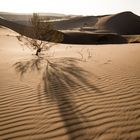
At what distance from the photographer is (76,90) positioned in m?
5.51

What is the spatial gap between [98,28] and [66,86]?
141ft

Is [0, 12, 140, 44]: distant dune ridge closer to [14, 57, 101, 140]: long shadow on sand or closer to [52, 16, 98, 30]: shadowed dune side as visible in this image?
[52, 16, 98, 30]: shadowed dune side

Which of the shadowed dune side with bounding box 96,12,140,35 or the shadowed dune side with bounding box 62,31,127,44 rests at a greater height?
the shadowed dune side with bounding box 96,12,140,35

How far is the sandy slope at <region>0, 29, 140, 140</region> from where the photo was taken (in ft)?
12.0

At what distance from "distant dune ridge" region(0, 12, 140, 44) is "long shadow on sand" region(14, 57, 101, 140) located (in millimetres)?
14998

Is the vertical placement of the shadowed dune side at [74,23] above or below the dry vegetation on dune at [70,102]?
above

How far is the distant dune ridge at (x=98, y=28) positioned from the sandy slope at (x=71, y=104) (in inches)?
652

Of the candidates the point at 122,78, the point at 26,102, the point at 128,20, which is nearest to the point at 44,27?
the point at 122,78

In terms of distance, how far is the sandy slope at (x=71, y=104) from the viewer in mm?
3666

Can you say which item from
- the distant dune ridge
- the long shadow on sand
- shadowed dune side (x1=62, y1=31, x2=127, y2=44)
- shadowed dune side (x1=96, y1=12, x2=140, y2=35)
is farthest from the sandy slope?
shadowed dune side (x1=96, y1=12, x2=140, y2=35)

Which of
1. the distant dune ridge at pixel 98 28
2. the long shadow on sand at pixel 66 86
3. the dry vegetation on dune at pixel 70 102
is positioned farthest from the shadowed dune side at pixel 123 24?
the dry vegetation on dune at pixel 70 102

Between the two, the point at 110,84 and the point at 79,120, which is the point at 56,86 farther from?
the point at 79,120

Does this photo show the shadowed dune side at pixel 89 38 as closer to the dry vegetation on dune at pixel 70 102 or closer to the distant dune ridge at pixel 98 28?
the distant dune ridge at pixel 98 28

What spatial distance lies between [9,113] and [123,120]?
82.1 inches
